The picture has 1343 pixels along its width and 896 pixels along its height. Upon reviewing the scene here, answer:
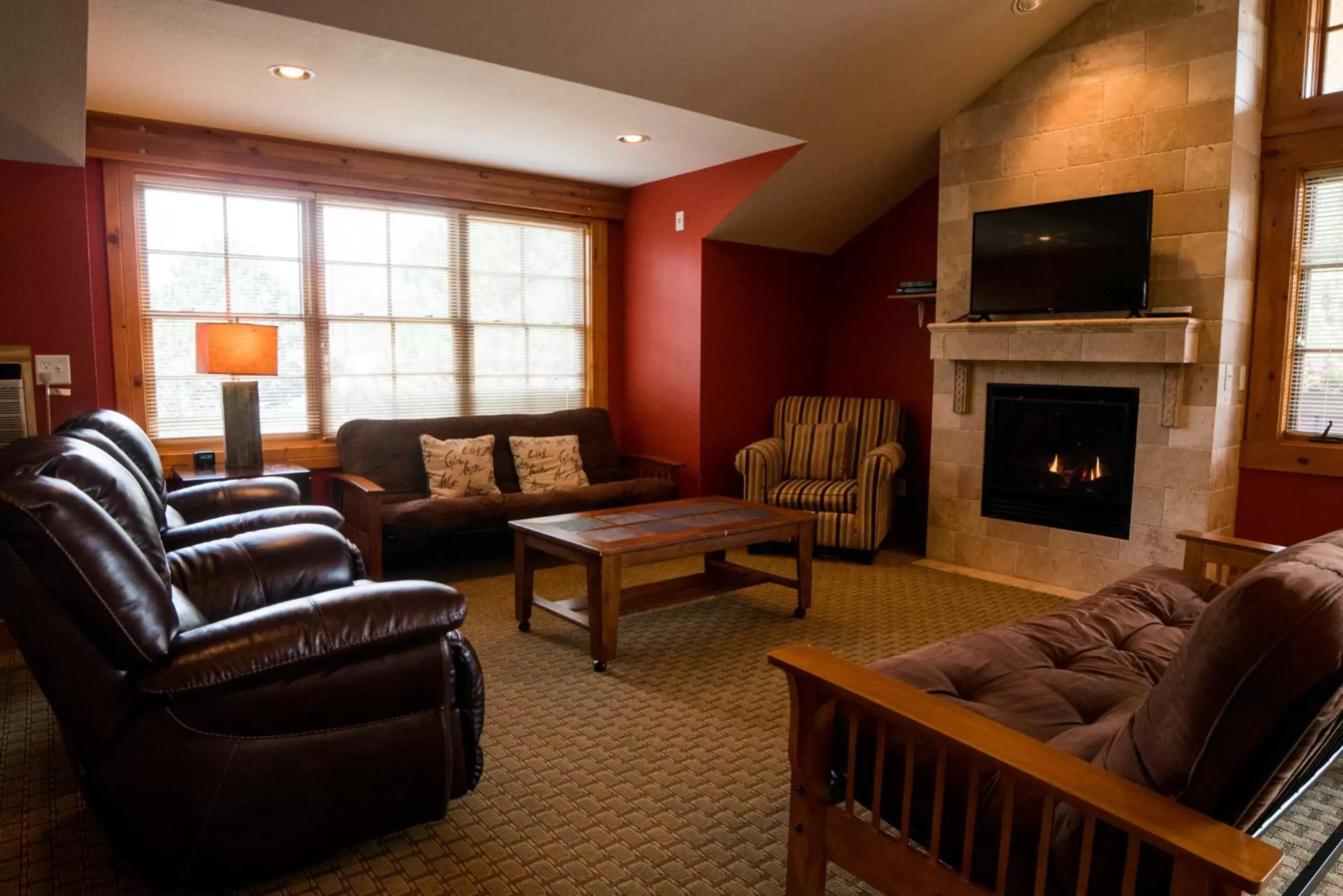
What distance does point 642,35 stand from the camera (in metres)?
3.23

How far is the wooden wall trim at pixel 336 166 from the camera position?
4.00m

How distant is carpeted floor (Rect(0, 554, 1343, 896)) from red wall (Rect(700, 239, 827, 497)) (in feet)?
5.75

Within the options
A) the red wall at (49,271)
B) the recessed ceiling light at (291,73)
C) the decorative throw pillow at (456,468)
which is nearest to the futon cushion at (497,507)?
the decorative throw pillow at (456,468)

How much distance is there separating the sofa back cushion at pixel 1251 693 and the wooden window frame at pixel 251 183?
449 centimetres

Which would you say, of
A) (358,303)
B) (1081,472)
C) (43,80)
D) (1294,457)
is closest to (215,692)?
(43,80)

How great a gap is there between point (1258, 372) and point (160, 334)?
18.0 ft

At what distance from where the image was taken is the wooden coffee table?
10.1 ft

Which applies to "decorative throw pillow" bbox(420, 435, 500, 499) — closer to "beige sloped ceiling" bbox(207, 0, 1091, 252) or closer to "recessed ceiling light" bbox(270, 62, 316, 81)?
"recessed ceiling light" bbox(270, 62, 316, 81)

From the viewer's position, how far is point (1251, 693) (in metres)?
1.05

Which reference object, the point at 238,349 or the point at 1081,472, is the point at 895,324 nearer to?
the point at 1081,472

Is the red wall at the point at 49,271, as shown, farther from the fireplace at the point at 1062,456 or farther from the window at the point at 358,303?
the fireplace at the point at 1062,456

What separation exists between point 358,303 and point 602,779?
11.6 feet

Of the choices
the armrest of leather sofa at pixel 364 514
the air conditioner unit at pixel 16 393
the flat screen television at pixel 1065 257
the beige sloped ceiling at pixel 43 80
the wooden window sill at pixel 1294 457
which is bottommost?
the armrest of leather sofa at pixel 364 514

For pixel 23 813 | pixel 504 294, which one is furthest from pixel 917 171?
pixel 23 813
